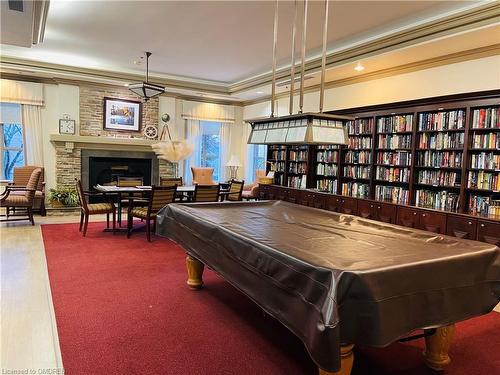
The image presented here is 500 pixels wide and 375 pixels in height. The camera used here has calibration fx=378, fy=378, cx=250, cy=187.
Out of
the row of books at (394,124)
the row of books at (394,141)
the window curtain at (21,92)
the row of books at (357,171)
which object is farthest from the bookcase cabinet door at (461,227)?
the window curtain at (21,92)

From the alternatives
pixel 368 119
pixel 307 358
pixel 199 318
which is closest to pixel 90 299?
pixel 199 318

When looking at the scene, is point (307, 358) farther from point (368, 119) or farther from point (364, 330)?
point (368, 119)

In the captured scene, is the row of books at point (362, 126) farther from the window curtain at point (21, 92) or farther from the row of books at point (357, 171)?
the window curtain at point (21, 92)

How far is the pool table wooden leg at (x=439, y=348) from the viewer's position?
2.42 m

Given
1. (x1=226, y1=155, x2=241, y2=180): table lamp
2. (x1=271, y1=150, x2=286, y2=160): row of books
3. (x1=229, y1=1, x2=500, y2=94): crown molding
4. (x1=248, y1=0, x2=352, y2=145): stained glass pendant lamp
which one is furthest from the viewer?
(x1=226, y1=155, x2=241, y2=180): table lamp

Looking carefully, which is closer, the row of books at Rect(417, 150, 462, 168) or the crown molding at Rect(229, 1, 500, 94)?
the crown molding at Rect(229, 1, 500, 94)

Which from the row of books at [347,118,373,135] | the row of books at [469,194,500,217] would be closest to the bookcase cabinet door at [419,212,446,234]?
the row of books at [469,194,500,217]

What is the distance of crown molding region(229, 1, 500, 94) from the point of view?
3920 millimetres

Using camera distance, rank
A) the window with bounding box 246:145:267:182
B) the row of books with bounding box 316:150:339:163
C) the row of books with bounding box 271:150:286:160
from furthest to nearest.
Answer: the window with bounding box 246:145:267:182, the row of books with bounding box 271:150:286:160, the row of books with bounding box 316:150:339:163

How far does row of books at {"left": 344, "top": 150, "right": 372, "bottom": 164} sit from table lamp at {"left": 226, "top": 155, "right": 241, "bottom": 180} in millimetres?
3175

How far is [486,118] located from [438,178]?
95 cm

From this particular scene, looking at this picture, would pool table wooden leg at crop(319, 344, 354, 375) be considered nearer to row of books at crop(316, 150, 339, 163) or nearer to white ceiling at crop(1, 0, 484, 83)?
white ceiling at crop(1, 0, 484, 83)

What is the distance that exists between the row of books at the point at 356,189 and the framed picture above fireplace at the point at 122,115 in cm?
501

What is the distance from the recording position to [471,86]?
4.79 meters
